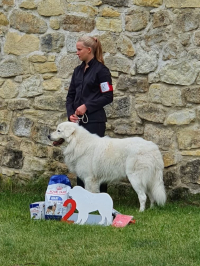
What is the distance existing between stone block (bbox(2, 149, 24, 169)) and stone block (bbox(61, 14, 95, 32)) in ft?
Answer: 6.69

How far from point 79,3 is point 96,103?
1733mm

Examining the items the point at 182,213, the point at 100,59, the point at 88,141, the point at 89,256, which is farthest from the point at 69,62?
the point at 89,256

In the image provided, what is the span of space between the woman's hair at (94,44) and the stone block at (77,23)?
772mm

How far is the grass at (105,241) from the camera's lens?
5.21 meters

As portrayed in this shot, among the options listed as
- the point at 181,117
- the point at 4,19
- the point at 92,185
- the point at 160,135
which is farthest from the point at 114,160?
the point at 4,19

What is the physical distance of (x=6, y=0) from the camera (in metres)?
8.91

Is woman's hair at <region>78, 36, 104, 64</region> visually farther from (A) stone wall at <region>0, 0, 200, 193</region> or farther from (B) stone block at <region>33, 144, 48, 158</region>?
(B) stone block at <region>33, 144, 48, 158</region>

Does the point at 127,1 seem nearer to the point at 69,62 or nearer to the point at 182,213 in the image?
the point at 69,62

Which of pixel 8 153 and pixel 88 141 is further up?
pixel 88 141

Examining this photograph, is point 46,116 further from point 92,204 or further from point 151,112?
point 92,204

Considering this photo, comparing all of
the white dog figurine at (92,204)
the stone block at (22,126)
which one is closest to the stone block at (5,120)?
the stone block at (22,126)

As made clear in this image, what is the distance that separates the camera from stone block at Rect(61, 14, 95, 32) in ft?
27.5

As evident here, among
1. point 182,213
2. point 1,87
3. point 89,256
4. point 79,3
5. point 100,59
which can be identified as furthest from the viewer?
point 1,87

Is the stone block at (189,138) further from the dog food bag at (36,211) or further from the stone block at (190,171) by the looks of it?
the dog food bag at (36,211)
